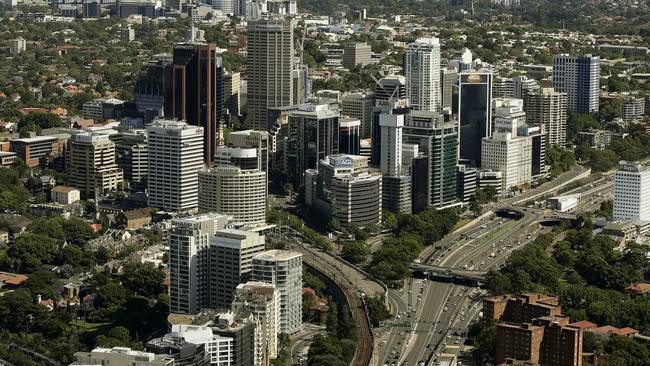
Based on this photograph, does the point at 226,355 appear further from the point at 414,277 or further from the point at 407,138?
the point at 407,138

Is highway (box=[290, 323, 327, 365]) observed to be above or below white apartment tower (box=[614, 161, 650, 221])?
below

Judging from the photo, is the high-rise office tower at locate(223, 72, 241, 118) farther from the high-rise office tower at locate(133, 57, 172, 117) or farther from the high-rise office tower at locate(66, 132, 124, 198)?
the high-rise office tower at locate(66, 132, 124, 198)

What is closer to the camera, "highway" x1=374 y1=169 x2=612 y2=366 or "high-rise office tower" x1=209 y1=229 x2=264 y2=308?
"highway" x1=374 y1=169 x2=612 y2=366

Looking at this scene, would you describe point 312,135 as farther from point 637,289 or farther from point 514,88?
point 637,289

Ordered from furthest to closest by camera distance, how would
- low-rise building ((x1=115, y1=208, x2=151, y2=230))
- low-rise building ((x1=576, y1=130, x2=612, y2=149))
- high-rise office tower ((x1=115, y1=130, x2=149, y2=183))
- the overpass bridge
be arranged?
low-rise building ((x1=576, y1=130, x2=612, y2=149))
high-rise office tower ((x1=115, y1=130, x2=149, y2=183))
low-rise building ((x1=115, y1=208, x2=151, y2=230))
the overpass bridge

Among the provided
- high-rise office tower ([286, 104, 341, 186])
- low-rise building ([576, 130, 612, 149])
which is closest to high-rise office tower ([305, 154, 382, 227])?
high-rise office tower ([286, 104, 341, 186])

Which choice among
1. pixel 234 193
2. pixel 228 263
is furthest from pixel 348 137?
pixel 228 263

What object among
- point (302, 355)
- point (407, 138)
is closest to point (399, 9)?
point (407, 138)

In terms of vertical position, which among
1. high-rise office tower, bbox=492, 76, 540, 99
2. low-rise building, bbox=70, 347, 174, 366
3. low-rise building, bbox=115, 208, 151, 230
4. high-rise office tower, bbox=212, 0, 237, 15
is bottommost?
low-rise building, bbox=70, 347, 174, 366
